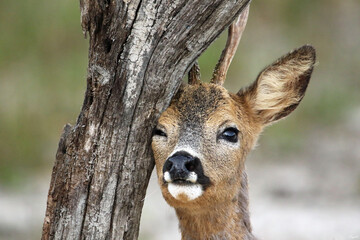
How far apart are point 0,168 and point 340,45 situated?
19.7ft

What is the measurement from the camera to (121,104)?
639 centimetres

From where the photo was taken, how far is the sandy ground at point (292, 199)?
12.4 metres

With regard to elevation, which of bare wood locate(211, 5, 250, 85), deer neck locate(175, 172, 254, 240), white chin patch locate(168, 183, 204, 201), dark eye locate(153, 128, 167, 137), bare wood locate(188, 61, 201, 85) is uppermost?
bare wood locate(211, 5, 250, 85)

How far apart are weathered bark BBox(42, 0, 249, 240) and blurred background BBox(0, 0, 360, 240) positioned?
5711 mm

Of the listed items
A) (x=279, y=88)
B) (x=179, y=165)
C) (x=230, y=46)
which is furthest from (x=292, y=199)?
(x=179, y=165)

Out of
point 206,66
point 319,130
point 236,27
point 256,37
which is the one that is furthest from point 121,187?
point 256,37

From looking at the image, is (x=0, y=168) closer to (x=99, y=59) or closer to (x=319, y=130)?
(x=319, y=130)

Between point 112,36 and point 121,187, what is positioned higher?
point 112,36

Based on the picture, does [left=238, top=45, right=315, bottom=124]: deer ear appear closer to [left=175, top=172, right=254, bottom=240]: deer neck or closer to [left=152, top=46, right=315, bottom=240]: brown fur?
[left=152, top=46, right=315, bottom=240]: brown fur

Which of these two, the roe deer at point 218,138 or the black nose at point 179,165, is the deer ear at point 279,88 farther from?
the black nose at point 179,165

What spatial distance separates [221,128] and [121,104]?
907 millimetres

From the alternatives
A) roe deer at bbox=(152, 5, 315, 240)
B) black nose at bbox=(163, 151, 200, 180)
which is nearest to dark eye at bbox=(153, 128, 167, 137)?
roe deer at bbox=(152, 5, 315, 240)

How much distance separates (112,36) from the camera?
6.25 m

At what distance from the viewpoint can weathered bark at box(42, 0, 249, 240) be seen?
6.23m
